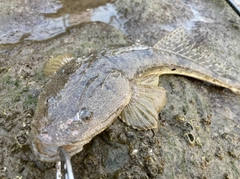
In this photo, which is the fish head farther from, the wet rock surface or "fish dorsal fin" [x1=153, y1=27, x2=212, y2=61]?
"fish dorsal fin" [x1=153, y1=27, x2=212, y2=61]

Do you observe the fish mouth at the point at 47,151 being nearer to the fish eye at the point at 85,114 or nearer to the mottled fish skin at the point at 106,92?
the mottled fish skin at the point at 106,92

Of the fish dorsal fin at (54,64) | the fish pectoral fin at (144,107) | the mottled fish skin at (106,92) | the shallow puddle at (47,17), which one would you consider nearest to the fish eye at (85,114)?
the mottled fish skin at (106,92)

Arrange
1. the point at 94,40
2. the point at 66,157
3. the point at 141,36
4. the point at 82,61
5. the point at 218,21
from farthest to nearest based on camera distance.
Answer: the point at 218,21
the point at 141,36
the point at 94,40
the point at 82,61
the point at 66,157

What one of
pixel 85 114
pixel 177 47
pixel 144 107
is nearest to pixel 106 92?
pixel 85 114

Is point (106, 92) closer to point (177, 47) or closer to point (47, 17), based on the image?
point (177, 47)

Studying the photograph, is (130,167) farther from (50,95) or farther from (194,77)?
(194,77)

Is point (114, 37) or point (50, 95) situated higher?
point (50, 95)

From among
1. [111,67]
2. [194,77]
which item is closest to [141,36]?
[194,77]
